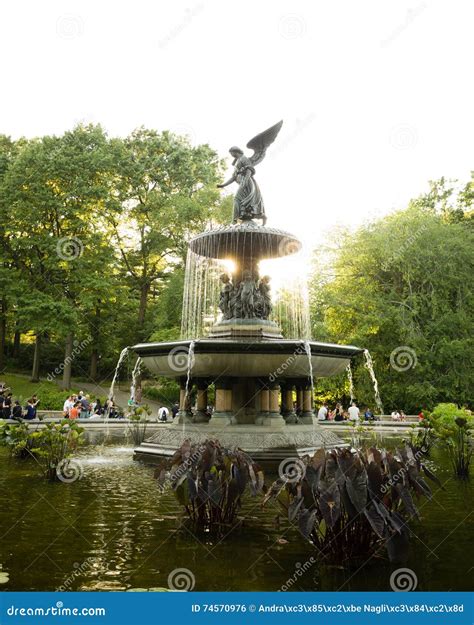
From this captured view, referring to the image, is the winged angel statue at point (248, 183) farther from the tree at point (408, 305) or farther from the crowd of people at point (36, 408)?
the tree at point (408, 305)

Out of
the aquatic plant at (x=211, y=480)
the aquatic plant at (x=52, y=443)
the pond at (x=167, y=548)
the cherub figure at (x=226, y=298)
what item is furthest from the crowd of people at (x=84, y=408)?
the aquatic plant at (x=211, y=480)

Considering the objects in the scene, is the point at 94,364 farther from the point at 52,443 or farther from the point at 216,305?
the point at 52,443

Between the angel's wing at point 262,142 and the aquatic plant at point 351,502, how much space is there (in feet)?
32.7

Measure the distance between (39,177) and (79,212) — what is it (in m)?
2.80

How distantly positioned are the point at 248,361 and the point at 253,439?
137 centimetres

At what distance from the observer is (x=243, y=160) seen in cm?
1327

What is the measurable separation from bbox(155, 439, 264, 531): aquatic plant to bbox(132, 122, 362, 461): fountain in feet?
13.3

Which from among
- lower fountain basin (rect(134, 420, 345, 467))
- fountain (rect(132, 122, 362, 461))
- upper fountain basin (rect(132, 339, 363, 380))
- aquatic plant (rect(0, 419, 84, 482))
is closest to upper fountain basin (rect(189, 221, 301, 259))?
fountain (rect(132, 122, 362, 461))

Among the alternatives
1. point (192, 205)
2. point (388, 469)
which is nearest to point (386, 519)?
point (388, 469)

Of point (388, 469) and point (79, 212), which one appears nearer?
point (388, 469)

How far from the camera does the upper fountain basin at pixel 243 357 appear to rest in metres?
9.73

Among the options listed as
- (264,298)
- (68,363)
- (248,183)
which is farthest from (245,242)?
(68,363)

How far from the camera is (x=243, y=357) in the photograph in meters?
9.85
